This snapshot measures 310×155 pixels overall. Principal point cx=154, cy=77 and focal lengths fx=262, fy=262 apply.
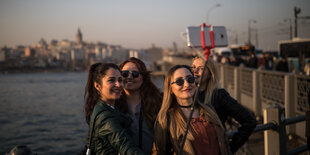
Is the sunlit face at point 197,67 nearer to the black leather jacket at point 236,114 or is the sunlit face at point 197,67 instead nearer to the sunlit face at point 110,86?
the black leather jacket at point 236,114

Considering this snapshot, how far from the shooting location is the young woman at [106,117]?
180 cm

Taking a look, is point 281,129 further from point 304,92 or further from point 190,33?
point 304,92

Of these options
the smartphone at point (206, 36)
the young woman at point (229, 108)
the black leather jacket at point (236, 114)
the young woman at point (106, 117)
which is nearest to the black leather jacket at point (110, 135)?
the young woman at point (106, 117)

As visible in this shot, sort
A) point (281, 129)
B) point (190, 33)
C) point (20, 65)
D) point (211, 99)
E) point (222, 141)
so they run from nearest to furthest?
point (190, 33), point (222, 141), point (211, 99), point (281, 129), point (20, 65)

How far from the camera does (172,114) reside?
2.13 m

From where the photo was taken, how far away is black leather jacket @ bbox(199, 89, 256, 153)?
99.8 inches

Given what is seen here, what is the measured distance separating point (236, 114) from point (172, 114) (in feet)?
2.53

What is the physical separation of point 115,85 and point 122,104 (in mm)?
482

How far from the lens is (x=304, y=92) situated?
266 inches

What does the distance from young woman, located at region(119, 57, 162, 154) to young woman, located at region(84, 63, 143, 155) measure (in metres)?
0.40

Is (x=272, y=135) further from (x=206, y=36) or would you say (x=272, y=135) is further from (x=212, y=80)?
(x=206, y=36)

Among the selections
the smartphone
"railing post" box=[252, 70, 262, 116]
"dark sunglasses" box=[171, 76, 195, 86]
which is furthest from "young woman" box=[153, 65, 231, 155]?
"railing post" box=[252, 70, 262, 116]

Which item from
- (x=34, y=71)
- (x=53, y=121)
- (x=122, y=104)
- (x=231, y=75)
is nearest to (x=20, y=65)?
(x=34, y=71)

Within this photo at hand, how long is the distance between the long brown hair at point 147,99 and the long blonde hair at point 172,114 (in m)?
0.43
